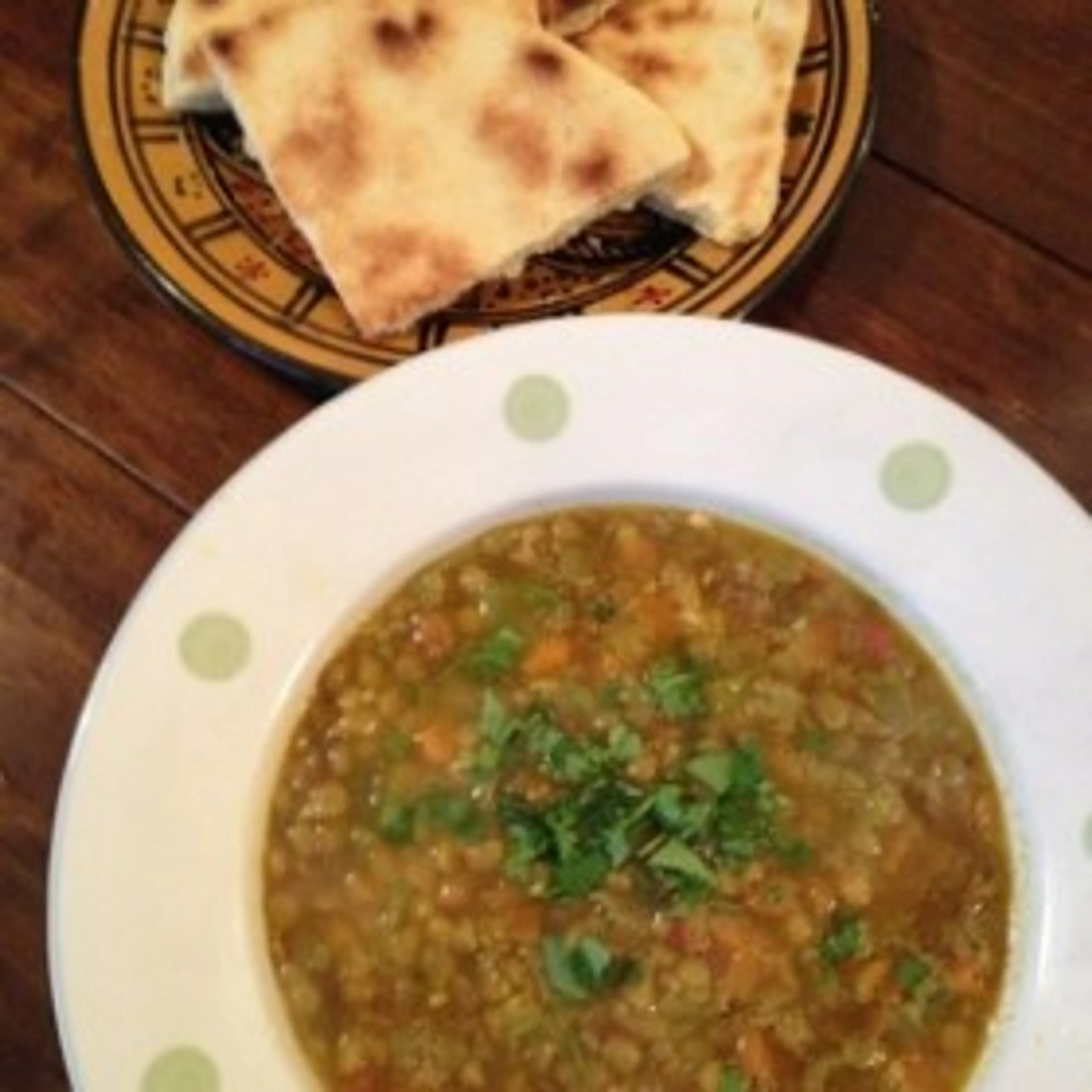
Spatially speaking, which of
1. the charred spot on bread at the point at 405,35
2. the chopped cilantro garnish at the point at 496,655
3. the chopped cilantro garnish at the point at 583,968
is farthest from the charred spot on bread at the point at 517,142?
the chopped cilantro garnish at the point at 583,968

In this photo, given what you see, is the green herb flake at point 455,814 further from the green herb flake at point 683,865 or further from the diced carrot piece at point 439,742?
the green herb flake at point 683,865

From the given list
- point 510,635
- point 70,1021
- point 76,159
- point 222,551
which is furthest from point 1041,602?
point 76,159

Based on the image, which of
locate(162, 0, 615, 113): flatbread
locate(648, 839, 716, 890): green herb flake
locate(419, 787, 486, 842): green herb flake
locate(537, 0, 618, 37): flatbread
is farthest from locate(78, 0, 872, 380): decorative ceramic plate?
locate(648, 839, 716, 890): green herb flake

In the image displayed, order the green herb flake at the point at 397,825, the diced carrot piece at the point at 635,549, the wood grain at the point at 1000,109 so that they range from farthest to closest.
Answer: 1. the wood grain at the point at 1000,109
2. the diced carrot piece at the point at 635,549
3. the green herb flake at the point at 397,825

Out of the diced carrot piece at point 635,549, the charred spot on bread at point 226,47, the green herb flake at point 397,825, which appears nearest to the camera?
the green herb flake at point 397,825

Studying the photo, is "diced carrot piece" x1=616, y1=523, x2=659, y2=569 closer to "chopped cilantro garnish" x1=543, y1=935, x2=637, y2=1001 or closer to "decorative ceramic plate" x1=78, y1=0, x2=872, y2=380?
"decorative ceramic plate" x1=78, y1=0, x2=872, y2=380

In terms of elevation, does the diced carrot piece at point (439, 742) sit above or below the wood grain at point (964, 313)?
below

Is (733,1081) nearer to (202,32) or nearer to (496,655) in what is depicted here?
(496,655)
